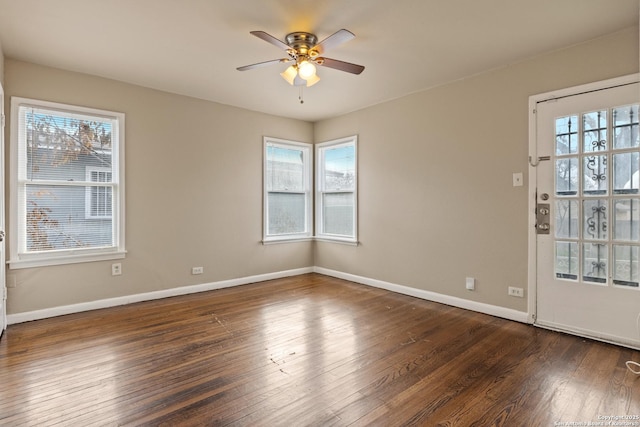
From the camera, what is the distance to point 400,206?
4.46 metres

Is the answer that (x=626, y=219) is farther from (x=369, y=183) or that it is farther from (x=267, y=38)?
(x=267, y=38)

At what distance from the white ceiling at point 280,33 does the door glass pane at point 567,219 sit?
4.61 feet

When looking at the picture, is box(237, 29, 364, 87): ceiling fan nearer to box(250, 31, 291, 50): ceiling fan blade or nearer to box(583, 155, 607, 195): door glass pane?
box(250, 31, 291, 50): ceiling fan blade

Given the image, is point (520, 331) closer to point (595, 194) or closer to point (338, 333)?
point (595, 194)

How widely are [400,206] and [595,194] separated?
79.9 inches

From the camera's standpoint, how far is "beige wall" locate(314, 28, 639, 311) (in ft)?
10.5

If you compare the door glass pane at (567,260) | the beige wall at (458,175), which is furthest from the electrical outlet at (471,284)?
the door glass pane at (567,260)

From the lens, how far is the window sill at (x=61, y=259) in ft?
10.9

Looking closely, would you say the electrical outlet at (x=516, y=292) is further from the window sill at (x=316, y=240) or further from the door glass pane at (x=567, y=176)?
the window sill at (x=316, y=240)

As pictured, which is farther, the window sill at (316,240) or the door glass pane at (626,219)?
the window sill at (316,240)

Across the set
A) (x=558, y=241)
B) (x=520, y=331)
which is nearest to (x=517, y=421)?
(x=520, y=331)

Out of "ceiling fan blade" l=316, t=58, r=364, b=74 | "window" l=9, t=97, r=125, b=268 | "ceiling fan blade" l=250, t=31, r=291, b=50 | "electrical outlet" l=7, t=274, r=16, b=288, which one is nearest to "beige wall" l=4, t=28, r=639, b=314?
"electrical outlet" l=7, t=274, r=16, b=288

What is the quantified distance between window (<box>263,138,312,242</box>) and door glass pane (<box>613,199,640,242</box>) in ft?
12.9

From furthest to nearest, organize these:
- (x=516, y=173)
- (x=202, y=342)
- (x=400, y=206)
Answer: (x=400, y=206) → (x=516, y=173) → (x=202, y=342)
